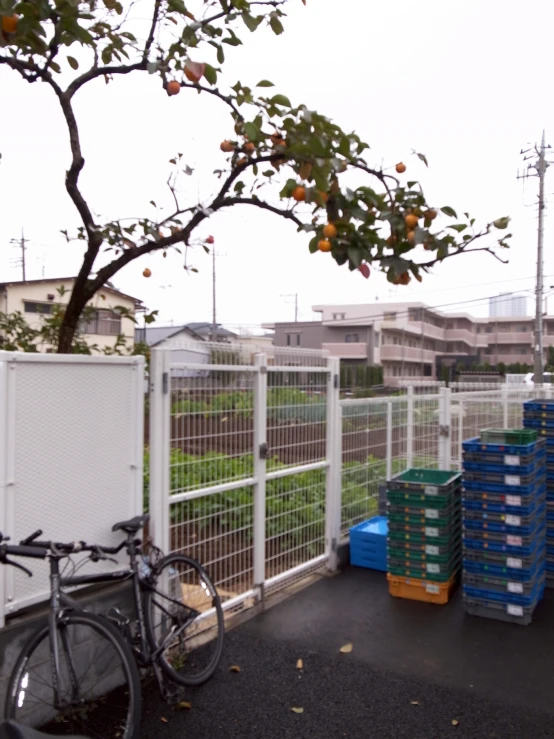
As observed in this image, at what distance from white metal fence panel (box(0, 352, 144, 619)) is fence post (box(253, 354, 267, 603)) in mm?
1191

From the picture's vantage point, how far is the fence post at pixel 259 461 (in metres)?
4.65

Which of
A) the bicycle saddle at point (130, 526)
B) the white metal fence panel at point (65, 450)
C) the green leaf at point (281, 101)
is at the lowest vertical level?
the bicycle saddle at point (130, 526)

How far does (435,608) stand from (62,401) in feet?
10.9

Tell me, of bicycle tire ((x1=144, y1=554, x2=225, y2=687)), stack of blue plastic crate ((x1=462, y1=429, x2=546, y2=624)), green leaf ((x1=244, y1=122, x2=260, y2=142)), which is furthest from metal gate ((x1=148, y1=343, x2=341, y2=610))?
green leaf ((x1=244, y1=122, x2=260, y2=142))

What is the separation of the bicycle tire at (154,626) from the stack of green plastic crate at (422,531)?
174 centimetres

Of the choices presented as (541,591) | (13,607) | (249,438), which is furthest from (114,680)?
(541,591)

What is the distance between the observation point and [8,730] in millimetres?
1936

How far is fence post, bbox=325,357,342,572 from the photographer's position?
562 cm

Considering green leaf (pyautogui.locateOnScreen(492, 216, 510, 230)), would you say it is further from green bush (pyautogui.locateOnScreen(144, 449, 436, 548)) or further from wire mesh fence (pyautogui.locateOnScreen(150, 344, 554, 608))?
green bush (pyautogui.locateOnScreen(144, 449, 436, 548))

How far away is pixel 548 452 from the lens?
17.6ft

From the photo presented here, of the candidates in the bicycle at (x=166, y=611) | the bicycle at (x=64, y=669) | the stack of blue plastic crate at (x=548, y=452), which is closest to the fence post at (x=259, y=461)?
the bicycle at (x=166, y=611)

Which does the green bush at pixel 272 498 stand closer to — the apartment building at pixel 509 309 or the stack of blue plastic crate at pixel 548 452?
the stack of blue plastic crate at pixel 548 452

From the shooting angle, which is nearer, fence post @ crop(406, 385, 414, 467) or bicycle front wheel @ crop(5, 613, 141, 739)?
bicycle front wheel @ crop(5, 613, 141, 739)

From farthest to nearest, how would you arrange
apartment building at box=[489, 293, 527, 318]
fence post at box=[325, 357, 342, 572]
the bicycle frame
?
apartment building at box=[489, 293, 527, 318] < fence post at box=[325, 357, 342, 572] < the bicycle frame
